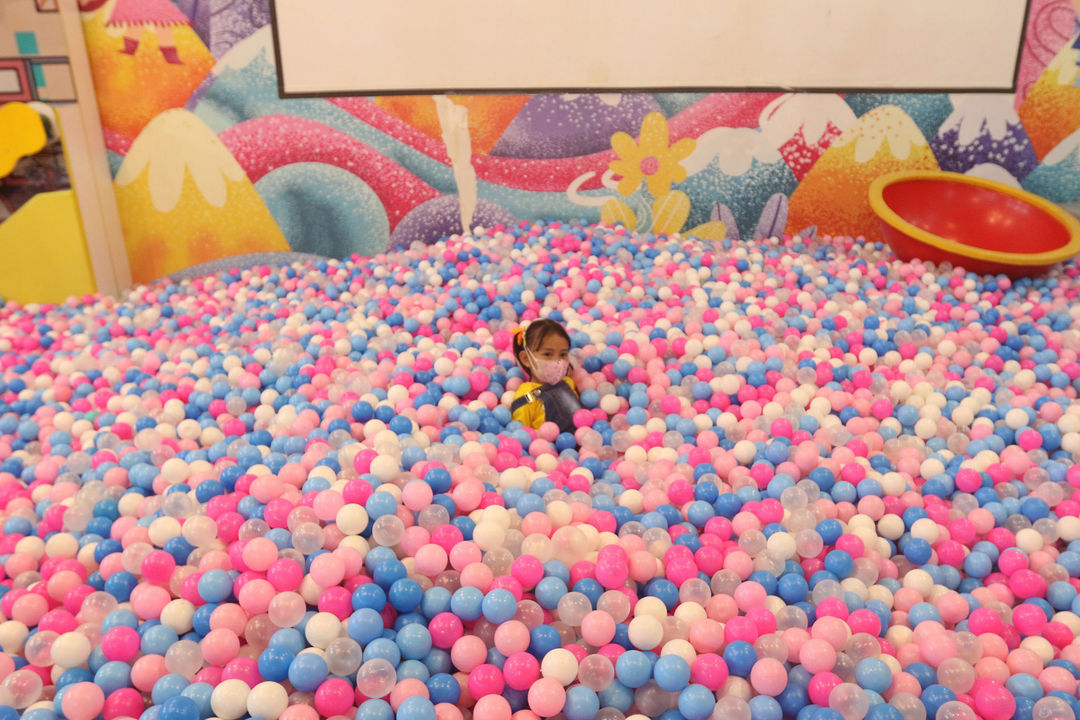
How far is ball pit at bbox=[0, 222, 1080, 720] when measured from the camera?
104 centimetres

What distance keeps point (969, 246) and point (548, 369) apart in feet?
7.13

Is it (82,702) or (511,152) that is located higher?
(511,152)

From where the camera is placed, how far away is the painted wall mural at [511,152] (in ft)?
10.3

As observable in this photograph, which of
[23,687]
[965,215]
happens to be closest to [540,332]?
[23,687]

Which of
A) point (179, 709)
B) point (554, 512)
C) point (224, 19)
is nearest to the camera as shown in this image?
point (179, 709)

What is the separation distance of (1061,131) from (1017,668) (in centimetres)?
317

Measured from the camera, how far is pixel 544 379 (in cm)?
208

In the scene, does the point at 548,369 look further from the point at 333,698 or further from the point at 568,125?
the point at 568,125

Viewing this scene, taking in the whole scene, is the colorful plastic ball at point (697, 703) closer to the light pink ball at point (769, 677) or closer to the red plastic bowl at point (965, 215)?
the light pink ball at point (769, 677)

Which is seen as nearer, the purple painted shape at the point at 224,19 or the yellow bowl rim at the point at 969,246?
the yellow bowl rim at the point at 969,246

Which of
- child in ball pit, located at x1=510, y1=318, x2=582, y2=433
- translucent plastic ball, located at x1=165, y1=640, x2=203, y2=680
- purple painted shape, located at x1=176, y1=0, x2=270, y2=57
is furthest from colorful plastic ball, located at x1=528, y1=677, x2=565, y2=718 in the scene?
purple painted shape, located at x1=176, y1=0, x2=270, y2=57

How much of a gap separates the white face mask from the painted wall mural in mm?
1497

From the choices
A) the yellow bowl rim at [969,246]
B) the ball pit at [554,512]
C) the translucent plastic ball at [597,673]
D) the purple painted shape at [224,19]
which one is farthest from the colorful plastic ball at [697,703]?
the purple painted shape at [224,19]

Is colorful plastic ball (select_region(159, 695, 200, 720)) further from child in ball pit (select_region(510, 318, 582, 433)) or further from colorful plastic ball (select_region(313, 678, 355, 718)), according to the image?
child in ball pit (select_region(510, 318, 582, 433))
